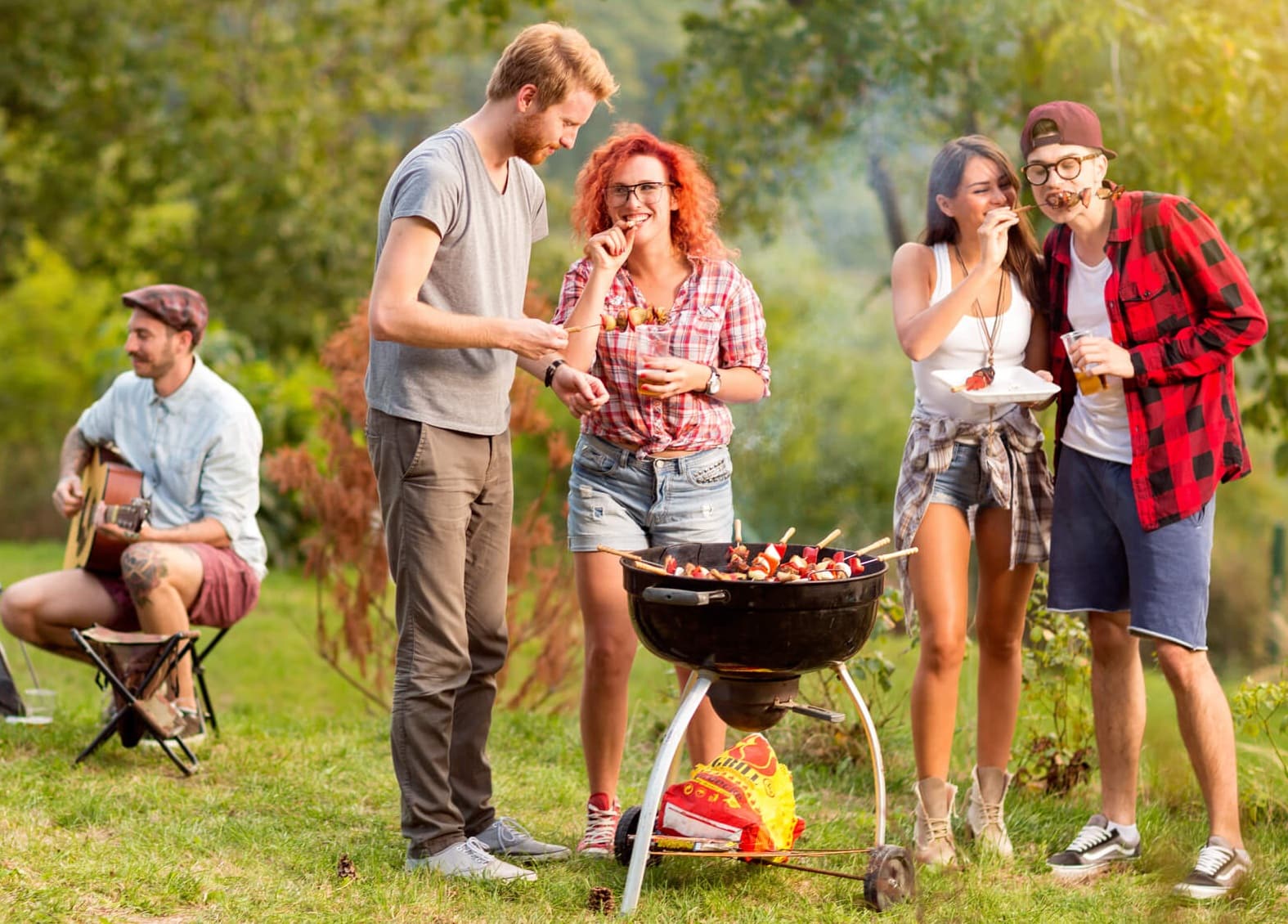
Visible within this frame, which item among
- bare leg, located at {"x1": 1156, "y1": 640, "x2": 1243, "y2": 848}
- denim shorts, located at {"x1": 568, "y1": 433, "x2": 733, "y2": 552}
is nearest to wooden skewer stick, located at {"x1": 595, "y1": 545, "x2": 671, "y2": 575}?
denim shorts, located at {"x1": 568, "y1": 433, "x2": 733, "y2": 552}

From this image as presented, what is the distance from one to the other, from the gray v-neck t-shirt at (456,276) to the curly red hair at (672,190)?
0.27 meters

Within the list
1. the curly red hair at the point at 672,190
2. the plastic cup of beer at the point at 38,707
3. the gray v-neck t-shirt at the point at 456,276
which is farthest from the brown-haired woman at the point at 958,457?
the plastic cup of beer at the point at 38,707

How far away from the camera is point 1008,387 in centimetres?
353

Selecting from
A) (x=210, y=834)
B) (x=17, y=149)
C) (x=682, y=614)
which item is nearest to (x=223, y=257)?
(x=17, y=149)

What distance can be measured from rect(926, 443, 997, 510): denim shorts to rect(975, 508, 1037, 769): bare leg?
0.30 feet

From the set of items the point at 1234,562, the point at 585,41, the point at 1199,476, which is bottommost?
the point at 1234,562

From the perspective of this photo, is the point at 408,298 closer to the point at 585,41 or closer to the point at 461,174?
the point at 461,174

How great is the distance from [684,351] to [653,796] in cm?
113

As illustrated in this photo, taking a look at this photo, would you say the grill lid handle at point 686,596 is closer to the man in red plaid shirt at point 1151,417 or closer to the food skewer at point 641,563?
the food skewer at point 641,563

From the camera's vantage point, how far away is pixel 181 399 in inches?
193

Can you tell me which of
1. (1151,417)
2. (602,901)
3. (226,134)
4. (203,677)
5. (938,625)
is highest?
(226,134)

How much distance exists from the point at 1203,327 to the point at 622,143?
1.54 m

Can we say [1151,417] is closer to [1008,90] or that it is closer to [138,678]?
[138,678]

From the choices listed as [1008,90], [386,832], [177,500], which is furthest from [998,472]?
[1008,90]
